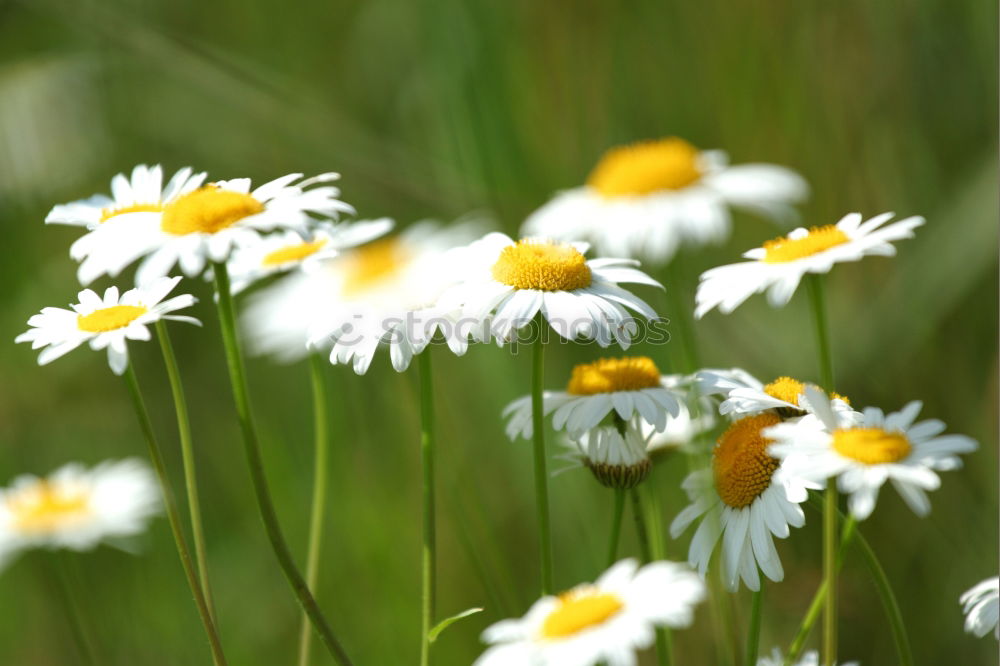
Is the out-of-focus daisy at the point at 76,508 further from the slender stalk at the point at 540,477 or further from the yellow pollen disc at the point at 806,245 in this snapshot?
the yellow pollen disc at the point at 806,245

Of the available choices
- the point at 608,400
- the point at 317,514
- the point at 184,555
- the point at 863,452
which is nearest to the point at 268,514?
the point at 184,555

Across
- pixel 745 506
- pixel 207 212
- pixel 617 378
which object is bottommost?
pixel 745 506

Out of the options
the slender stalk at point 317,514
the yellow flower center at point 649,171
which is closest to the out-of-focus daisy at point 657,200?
the yellow flower center at point 649,171

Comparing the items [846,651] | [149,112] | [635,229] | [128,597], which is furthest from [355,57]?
[846,651]

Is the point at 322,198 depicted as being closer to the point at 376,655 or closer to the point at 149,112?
the point at 376,655

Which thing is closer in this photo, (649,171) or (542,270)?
(542,270)

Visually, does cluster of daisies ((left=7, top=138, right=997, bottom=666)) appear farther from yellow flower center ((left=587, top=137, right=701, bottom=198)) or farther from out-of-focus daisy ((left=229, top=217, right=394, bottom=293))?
yellow flower center ((left=587, top=137, right=701, bottom=198))

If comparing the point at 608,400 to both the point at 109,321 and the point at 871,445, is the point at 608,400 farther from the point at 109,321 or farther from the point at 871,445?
the point at 109,321

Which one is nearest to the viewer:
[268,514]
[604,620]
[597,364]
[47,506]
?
[604,620]
